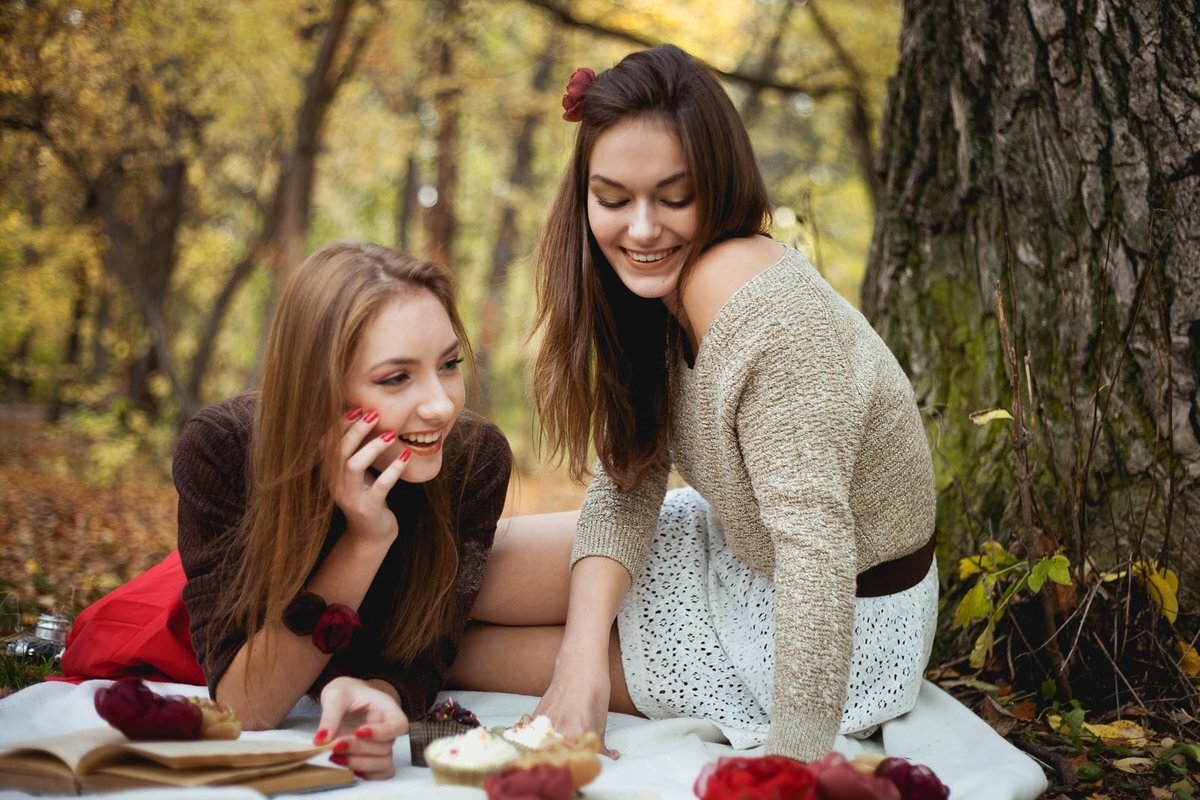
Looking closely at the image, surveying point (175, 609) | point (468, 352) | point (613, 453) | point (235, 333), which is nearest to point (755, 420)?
point (613, 453)

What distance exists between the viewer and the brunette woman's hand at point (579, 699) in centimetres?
217

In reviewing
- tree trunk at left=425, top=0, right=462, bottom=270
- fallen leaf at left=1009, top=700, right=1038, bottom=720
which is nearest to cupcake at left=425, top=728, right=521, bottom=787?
fallen leaf at left=1009, top=700, right=1038, bottom=720

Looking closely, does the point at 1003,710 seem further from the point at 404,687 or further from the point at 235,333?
the point at 235,333

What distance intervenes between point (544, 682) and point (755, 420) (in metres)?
0.93

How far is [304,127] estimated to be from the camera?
782cm

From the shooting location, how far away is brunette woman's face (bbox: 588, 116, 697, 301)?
6.86 ft

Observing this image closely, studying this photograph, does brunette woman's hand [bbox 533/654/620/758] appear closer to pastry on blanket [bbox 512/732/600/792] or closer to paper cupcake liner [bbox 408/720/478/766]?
paper cupcake liner [bbox 408/720/478/766]

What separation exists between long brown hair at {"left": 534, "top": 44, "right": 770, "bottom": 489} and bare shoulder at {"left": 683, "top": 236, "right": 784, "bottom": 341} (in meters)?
0.04

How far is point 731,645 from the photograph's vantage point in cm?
238

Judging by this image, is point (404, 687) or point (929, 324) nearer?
point (404, 687)

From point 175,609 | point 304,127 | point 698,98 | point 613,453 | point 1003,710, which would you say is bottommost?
point 1003,710

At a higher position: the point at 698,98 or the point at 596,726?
the point at 698,98

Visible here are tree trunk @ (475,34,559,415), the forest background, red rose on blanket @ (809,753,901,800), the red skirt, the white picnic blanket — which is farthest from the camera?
tree trunk @ (475,34,559,415)

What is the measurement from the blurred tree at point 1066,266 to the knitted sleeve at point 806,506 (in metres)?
0.61
